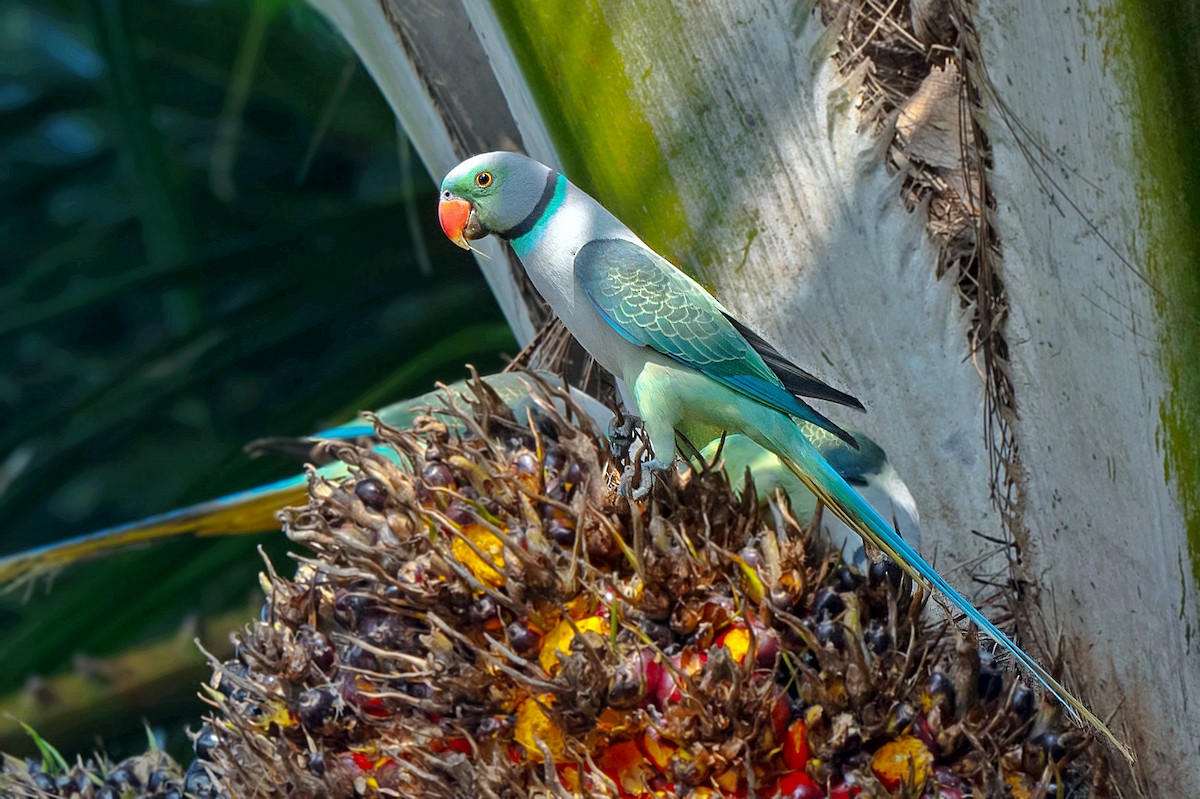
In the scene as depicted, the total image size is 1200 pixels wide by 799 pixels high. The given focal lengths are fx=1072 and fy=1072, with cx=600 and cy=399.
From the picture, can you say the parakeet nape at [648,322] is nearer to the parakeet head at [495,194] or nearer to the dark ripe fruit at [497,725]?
the parakeet head at [495,194]

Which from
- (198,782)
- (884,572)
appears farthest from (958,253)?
(198,782)

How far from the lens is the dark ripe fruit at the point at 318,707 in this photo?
874 millimetres

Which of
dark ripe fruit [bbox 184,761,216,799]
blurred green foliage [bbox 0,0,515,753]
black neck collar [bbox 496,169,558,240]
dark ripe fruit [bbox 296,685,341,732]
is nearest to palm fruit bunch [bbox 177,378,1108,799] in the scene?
dark ripe fruit [bbox 296,685,341,732]

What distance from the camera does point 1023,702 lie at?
2.68ft

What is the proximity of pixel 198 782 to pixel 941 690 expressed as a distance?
840 millimetres

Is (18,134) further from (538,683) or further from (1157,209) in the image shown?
(1157,209)

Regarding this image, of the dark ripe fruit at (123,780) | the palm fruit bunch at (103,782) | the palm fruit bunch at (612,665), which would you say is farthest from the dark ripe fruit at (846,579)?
the dark ripe fruit at (123,780)

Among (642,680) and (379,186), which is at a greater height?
(379,186)

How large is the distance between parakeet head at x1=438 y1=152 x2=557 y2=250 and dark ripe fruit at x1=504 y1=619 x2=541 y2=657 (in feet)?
0.97

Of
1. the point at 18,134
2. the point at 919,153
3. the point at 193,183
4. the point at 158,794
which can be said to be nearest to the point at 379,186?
the point at 193,183

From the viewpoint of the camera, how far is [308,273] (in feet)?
7.52

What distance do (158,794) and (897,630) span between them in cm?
97

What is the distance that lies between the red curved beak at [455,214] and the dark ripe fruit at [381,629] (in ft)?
1.05

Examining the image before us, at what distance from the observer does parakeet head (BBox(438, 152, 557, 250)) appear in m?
0.74
